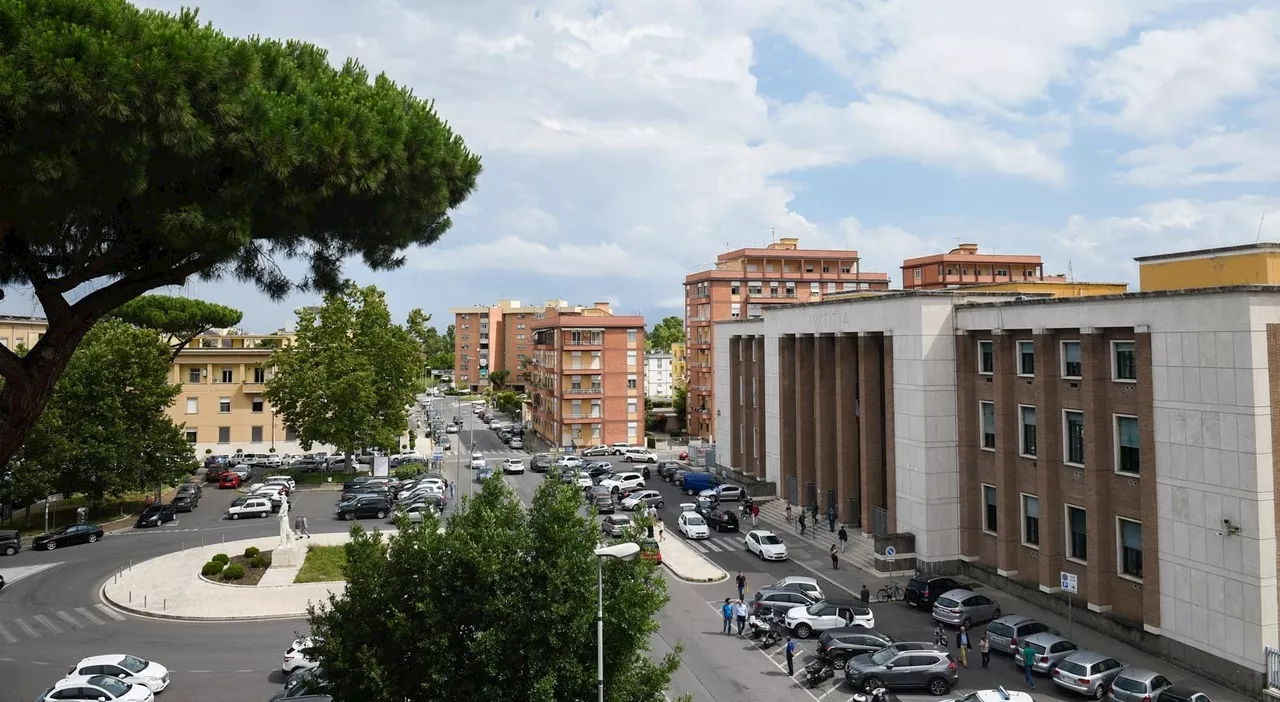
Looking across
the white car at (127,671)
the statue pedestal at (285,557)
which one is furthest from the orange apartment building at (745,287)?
the white car at (127,671)

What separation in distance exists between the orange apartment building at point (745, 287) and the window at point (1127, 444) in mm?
57442

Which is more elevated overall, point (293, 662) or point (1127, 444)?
point (1127, 444)

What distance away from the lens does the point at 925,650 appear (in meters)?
26.0

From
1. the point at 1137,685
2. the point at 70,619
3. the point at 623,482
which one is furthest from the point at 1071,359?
the point at 70,619

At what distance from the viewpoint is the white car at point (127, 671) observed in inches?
969

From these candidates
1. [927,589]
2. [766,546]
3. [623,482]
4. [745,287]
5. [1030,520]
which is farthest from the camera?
[745,287]

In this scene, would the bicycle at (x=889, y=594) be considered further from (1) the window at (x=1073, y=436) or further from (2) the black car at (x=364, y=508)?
(2) the black car at (x=364, y=508)

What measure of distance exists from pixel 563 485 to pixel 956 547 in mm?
26308

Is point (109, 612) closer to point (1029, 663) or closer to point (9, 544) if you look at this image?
point (9, 544)

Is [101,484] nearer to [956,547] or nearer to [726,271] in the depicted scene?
[956,547]

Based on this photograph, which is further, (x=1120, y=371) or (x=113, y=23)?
(x=1120, y=371)

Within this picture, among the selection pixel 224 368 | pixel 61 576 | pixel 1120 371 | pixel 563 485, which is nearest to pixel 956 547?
pixel 1120 371

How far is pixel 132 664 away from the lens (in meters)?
25.0

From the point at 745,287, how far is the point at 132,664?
231 ft
